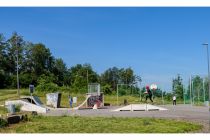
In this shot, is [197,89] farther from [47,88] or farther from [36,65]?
[36,65]

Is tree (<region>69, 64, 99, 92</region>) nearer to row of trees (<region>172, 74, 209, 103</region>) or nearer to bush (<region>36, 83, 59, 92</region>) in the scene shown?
bush (<region>36, 83, 59, 92</region>)

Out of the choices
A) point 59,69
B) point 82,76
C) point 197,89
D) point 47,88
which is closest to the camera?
point 197,89

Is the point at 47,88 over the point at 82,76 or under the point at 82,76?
under

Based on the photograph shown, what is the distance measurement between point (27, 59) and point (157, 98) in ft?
127

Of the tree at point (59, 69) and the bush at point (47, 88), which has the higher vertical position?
the tree at point (59, 69)

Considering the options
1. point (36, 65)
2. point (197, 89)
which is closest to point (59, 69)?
point (36, 65)

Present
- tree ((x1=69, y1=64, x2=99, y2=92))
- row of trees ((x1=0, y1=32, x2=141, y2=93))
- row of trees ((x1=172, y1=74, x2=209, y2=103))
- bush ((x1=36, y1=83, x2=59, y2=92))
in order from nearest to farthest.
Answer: row of trees ((x1=172, y1=74, x2=209, y2=103)) < bush ((x1=36, y1=83, x2=59, y2=92)) < tree ((x1=69, y1=64, x2=99, y2=92)) < row of trees ((x1=0, y1=32, x2=141, y2=93))

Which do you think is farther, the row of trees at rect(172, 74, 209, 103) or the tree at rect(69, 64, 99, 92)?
the tree at rect(69, 64, 99, 92)

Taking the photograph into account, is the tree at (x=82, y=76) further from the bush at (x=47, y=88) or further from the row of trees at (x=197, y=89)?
the row of trees at (x=197, y=89)

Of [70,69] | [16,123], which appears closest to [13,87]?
[70,69]

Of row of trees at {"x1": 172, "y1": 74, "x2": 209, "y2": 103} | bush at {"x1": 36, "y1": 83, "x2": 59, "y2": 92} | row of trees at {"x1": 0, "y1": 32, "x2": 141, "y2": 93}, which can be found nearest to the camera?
row of trees at {"x1": 172, "y1": 74, "x2": 209, "y2": 103}

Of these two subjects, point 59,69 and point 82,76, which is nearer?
point 82,76

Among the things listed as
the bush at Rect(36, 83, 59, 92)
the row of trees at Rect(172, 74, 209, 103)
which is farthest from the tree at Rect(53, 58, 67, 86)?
the row of trees at Rect(172, 74, 209, 103)

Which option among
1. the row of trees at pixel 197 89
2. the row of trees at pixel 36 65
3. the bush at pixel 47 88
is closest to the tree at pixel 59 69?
the row of trees at pixel 36 65
